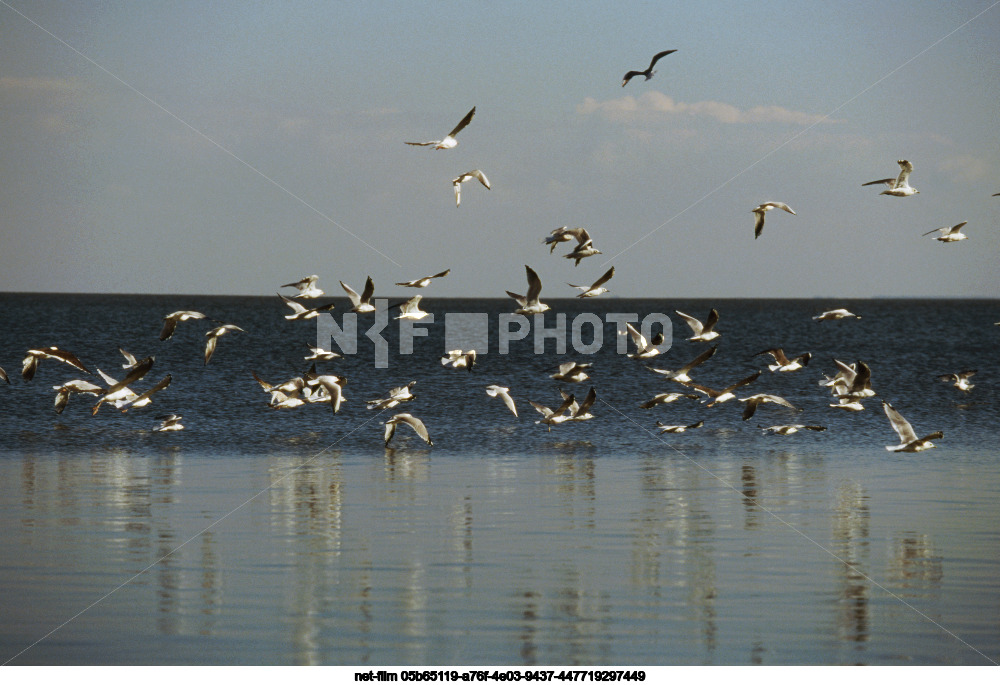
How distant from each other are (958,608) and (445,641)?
18.4ft

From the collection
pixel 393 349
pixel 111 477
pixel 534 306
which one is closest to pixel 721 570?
pixel 534 306

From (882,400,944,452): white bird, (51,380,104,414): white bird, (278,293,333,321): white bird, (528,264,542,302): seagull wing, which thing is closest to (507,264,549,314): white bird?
(528,264,542,302): seagull wing

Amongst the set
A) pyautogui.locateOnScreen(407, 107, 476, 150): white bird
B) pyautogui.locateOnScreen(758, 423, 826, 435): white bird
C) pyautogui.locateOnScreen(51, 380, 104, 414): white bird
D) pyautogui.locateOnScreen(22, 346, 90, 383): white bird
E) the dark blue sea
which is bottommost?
the dark blue sea

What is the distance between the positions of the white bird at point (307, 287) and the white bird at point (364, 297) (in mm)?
1342

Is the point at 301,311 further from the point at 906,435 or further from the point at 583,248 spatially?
the point at 906,435

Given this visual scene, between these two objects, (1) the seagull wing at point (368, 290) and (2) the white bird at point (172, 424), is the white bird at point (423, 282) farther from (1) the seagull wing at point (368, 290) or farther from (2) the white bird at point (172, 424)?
(2) the white bird at point (172, 424)

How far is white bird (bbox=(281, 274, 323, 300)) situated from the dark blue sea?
354 cm

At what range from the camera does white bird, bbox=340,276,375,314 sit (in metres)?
24.4

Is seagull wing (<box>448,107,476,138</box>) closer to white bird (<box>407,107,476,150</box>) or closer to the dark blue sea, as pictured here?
white bird (<box>407,107,476,150</box>)

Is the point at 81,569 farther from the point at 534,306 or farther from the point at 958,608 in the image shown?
the point at 534,306

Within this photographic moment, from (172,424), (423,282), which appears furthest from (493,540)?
(172,424)

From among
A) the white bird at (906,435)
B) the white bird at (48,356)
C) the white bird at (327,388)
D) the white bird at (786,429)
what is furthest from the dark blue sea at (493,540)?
the white bird at (48,356)

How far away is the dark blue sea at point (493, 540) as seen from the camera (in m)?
12.6
